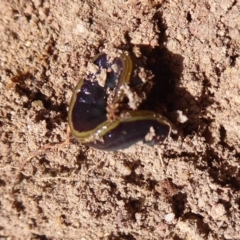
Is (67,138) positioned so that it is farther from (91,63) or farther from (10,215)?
(10,215)

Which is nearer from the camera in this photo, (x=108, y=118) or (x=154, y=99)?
(x=108, y=118)

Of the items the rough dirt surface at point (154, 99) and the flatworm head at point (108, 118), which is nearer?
the flatworm head at point (108, 118)

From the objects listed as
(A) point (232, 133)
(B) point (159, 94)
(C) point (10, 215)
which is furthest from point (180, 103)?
(C) point (10, 215)

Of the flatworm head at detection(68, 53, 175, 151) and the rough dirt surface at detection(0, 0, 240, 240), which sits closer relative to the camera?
the flatworm head at detection(68, 53, 175, 151)

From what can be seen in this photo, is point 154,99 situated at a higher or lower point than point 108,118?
higher
